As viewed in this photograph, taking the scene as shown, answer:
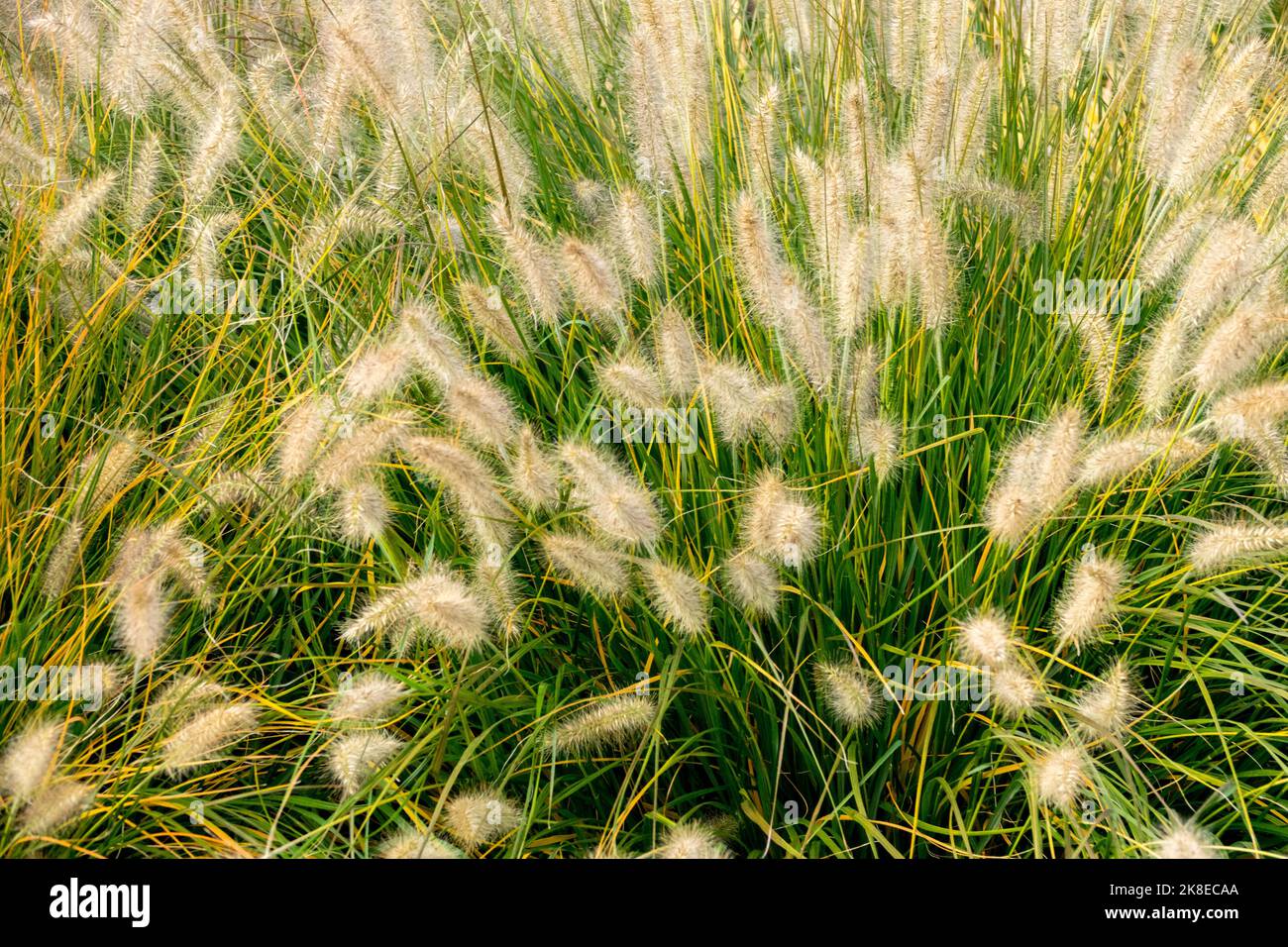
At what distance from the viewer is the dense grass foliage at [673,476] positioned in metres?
2.16

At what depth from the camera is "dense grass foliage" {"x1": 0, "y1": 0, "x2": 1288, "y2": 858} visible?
216 centimetres

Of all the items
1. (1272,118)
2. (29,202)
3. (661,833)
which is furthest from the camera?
(1272,118)

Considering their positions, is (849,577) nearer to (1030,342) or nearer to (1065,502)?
(1065,502)

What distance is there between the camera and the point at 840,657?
2.45 meters

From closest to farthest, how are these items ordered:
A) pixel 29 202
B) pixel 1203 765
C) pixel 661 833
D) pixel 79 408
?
pixel 661 833
pixel 1203 765
pixel 79 408
pixel 29 202

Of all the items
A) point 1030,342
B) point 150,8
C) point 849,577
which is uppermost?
point 150,8

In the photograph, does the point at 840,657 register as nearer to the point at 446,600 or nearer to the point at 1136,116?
the point at 446,600

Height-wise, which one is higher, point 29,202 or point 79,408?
point 29,202

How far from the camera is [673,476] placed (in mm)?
2566

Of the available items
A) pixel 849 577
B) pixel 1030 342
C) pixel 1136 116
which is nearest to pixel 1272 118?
pixel 1136 116
